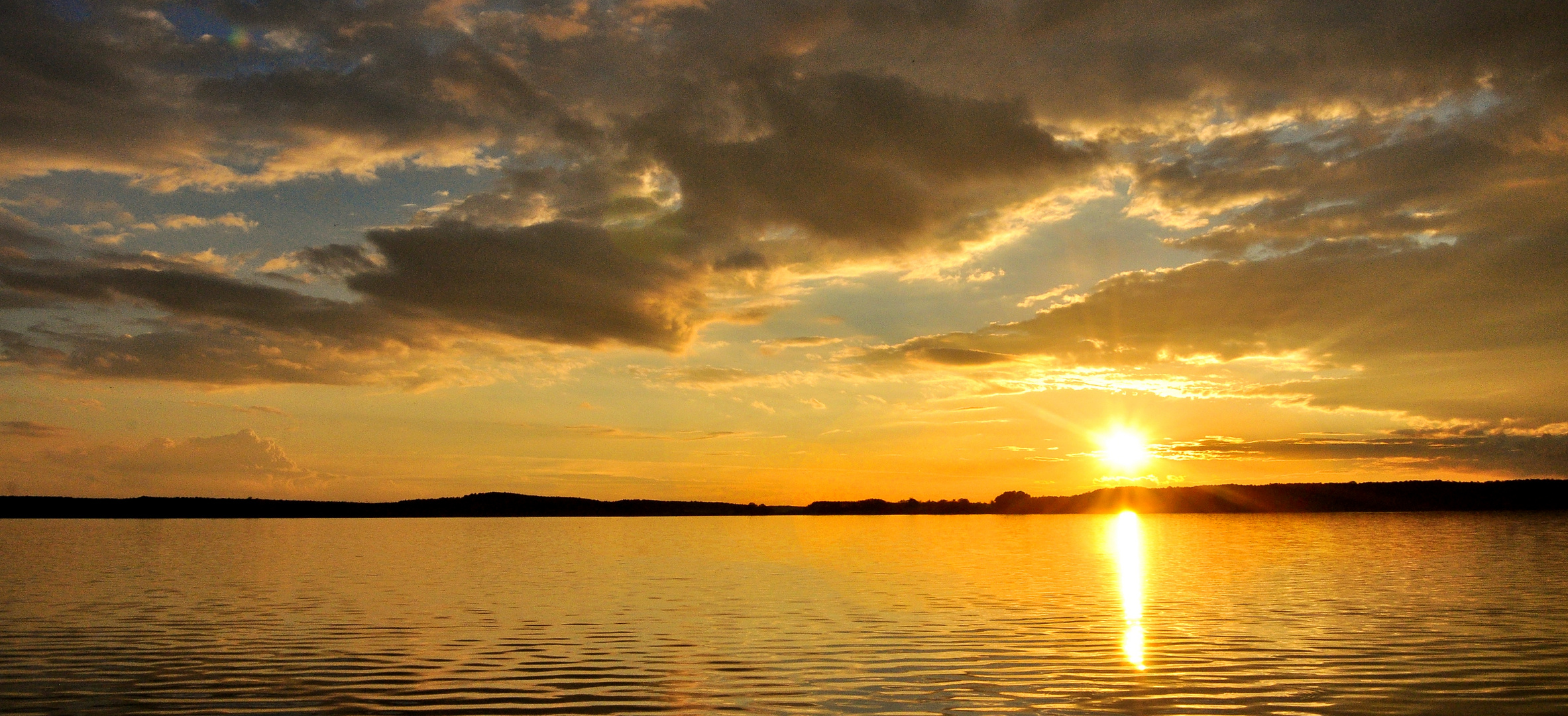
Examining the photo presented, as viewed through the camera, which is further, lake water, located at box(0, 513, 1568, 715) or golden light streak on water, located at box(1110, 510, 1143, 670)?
golden light streak on water, located at box(1110, 510, 1143, 670)

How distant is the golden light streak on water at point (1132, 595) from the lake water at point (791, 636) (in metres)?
0.32

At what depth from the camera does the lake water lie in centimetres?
2392

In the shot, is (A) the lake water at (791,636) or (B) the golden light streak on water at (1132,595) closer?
(A) the lake water at (791,636)

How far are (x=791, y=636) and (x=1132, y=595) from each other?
23.0 metres

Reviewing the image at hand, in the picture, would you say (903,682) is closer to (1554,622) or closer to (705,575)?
(1554,622)

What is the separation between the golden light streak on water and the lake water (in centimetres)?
32

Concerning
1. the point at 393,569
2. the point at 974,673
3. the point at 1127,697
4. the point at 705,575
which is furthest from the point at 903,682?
the point at 393,569

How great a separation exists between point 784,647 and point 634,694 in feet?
28.3

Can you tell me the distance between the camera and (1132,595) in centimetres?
4972

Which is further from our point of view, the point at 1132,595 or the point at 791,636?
the point at 1132,595

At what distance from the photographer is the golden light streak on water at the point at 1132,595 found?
1230 inches

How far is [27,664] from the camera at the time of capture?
28.5 meters

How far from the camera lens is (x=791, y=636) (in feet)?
114

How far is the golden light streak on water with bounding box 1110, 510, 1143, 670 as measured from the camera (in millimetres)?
31250
